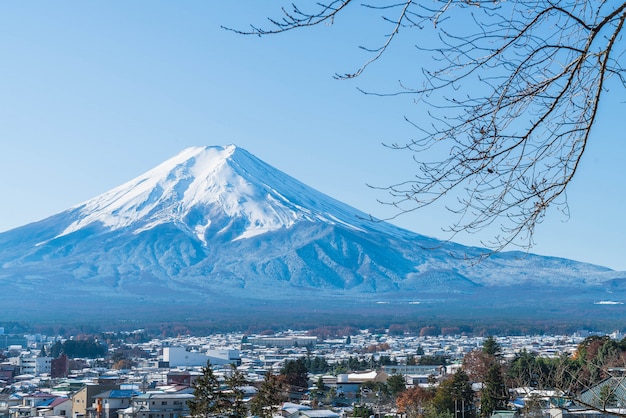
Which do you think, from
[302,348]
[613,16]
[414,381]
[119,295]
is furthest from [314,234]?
[613,16]

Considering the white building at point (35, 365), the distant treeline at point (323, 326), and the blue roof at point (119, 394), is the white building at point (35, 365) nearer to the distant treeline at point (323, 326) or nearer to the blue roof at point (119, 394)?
the blue roof at point (119, 394)

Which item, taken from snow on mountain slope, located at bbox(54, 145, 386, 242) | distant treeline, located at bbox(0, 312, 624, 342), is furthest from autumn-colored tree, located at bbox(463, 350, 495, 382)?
snow on mountain slope, located at bbox(54, 145, 386, 242)

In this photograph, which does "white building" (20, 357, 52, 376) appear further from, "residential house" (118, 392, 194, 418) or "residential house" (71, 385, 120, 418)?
"residential house" (118, 392, 194, 418)

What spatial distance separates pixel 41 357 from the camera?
5247cm

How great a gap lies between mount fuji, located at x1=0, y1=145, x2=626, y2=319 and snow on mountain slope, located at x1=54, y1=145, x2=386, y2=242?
A: 0.56 feet

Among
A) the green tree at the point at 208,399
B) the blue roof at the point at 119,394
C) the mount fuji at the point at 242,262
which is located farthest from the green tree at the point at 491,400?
the mount fuji at the point at 242,262

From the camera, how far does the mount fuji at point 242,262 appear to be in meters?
115

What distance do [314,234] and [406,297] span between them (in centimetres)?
1266

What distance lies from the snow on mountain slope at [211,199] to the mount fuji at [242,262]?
0.56ft

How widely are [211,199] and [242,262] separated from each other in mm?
14603

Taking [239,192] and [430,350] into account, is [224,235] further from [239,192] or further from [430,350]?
[430,350]

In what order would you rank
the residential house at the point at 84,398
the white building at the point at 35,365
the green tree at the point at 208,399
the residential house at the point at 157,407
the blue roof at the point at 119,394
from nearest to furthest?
the green tree at the point at 208,399
the residential house at the point at 157,407
the blue roof at the point at 119,394
the residential house at the point at 84,398
the white building at the point at 35,365

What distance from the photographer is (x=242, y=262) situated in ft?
414

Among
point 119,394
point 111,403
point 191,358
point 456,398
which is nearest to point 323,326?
point 191,358
